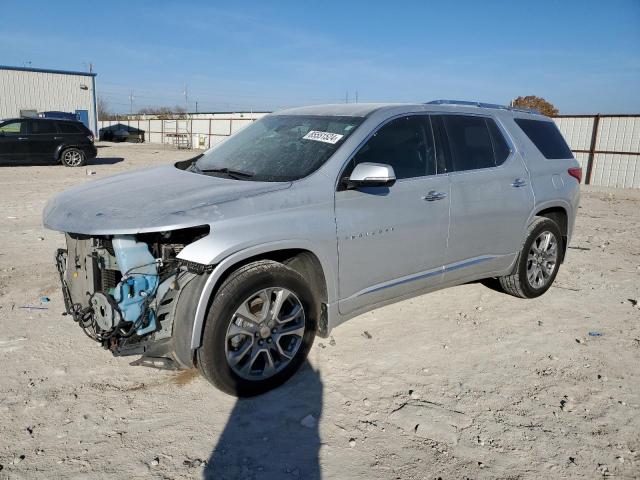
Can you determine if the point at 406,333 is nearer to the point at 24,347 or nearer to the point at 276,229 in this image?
the point at 276,229

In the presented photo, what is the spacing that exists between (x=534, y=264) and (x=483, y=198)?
1.27 m

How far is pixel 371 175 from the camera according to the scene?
338 cm

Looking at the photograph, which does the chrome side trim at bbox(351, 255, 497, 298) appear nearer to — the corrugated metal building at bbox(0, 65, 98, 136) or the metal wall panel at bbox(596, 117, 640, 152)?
the metal wall panel at bbox(596, 117, 640, 152)

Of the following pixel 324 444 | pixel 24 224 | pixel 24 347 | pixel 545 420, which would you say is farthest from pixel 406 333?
pixel 24 224

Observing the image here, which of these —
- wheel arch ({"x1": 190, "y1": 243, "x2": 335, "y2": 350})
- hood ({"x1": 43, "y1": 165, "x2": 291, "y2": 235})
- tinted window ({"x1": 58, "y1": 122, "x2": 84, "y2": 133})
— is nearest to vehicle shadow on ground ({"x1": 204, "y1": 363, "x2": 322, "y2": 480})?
wheel arch ({"x1": 190, "y1": 243, "x2": 335, "y2": 350})

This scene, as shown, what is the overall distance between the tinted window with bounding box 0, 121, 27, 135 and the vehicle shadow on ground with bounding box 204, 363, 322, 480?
17.0 m

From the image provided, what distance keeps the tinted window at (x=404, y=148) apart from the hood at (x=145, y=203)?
800 millimetres

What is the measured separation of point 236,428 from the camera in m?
3.02

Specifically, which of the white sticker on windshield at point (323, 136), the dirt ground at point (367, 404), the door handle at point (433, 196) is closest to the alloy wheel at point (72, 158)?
the dirt ground at point (367, 404)

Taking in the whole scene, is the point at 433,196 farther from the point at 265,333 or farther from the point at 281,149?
the point at 265,333

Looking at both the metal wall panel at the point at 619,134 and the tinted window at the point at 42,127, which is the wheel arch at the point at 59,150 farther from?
the metal wall panel at the point at 619,134

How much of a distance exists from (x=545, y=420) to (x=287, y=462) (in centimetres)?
163

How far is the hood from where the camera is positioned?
287cm

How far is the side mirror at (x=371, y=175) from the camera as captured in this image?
3.36m
